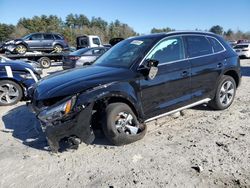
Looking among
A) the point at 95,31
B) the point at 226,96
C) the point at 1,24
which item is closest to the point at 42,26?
the point at 1,24

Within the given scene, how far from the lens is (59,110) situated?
4.45 meters

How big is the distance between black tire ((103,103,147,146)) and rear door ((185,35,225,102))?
1.55 meters

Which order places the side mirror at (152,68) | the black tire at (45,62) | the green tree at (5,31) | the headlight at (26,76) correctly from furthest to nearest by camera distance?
the green tree at (5,31)
the black tire at (45,62)
the headlight at (26,76)
the side mirror at (152,68)

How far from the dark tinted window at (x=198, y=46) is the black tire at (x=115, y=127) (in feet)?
5.96

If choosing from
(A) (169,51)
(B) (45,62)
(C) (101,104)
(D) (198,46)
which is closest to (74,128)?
(C) (101,104)

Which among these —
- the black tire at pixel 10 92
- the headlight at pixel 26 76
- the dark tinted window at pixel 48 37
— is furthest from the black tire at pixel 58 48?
the black tire at pixel 10 92

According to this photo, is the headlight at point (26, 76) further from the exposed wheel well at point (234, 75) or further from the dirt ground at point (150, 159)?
the exposed wheel well at point (234, 75)

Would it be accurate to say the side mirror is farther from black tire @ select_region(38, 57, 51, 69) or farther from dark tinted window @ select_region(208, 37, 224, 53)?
black tire @ select_region(38, 57, 51, 69)

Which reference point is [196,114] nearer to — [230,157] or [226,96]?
[226,96]

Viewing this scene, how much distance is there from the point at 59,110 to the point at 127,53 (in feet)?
5.93

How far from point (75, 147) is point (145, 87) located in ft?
4.76

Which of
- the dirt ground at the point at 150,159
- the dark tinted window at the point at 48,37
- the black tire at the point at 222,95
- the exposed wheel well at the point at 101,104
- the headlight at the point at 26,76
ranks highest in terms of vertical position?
the dark tinted window at the point at 48,37

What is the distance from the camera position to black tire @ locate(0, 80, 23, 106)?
8.30 m

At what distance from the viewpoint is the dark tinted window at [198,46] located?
591 cm
